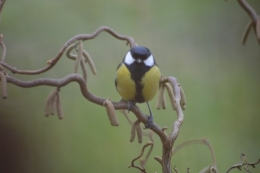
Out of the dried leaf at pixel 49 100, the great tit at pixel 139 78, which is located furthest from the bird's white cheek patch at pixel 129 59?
the dried leaf at pixel 49 100

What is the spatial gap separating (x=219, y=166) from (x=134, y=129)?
2.47 ft

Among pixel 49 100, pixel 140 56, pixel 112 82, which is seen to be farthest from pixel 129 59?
pixel 112 82

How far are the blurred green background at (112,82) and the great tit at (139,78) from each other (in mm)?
445

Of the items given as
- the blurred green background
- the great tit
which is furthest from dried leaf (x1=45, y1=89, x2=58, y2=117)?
the blurred green background

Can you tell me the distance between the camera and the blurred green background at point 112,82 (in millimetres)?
1095

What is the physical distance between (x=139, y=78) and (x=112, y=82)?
0.48 metres

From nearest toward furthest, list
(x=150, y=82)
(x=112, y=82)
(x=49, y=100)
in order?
1. (x=49, y=100)
2. (x=150, y=82)
3. (x=112, y=82)

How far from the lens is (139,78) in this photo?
72 cm

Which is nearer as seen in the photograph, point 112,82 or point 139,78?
point 139,78

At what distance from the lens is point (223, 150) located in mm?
1302

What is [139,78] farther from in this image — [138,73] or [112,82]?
[112,82]

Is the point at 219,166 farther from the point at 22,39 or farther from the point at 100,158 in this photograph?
the point at 22,39

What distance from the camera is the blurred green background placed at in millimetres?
1095

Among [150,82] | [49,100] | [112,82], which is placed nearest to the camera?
[49,100]
